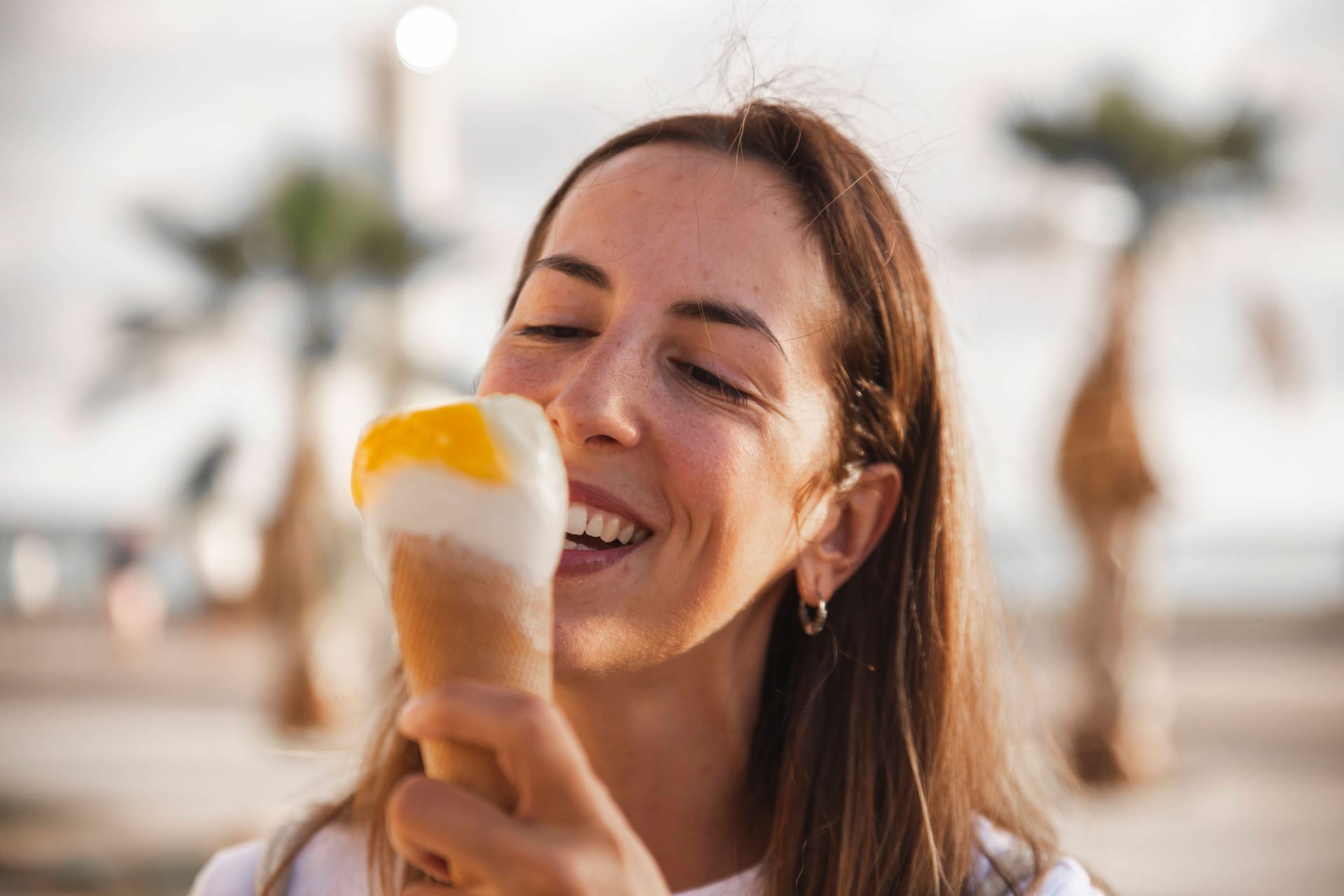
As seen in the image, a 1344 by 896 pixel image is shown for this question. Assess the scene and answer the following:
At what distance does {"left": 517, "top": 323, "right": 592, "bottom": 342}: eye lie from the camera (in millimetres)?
2064

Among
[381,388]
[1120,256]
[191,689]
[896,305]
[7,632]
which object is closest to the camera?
[896,305]

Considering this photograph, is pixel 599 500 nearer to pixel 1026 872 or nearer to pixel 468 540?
pixel 468 540

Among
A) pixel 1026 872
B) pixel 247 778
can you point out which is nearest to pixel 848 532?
pixel 1026 872

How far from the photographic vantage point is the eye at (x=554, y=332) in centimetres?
206

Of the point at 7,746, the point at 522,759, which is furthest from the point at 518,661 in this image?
the point at 7,746

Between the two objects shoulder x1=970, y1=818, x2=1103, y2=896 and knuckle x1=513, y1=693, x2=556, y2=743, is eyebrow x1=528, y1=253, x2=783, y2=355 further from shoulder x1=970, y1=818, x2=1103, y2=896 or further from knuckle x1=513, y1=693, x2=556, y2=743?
shoulder x1=970, y1=818, x2=1103, y2=896

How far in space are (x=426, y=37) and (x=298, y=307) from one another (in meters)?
9.08

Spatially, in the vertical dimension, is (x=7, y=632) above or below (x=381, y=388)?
below

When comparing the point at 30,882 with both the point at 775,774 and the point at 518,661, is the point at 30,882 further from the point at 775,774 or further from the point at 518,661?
the point at 518,661

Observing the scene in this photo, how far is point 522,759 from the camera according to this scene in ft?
4.02

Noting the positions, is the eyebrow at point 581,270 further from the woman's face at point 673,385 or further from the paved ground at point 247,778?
the paved ground at point 247,778

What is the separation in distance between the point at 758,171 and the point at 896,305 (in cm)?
39

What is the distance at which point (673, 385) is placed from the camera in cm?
198

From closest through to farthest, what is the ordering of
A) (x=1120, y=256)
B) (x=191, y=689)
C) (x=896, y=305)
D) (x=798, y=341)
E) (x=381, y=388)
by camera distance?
(x=798, y=341) < (x=896, y=305) < (x=1120, y=256) < (x=381, y=388) < (x=191, y=689)
